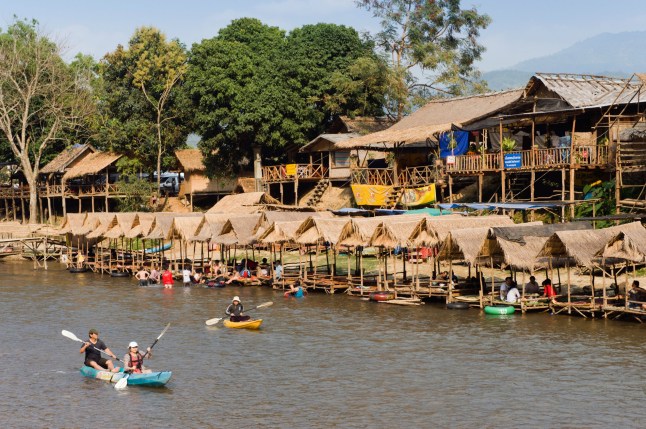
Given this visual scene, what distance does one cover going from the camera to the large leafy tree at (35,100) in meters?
64.6

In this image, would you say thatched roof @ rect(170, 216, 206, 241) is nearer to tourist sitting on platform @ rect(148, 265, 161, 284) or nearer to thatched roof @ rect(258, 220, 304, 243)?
tourist sitting on platform @ rect(148, 265, 161, 284)

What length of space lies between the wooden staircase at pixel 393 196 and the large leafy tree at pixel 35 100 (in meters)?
28.9

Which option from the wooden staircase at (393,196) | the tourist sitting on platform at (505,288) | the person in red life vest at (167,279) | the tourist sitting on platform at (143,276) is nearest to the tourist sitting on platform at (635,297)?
the tourist sitting on platform at (505,288)

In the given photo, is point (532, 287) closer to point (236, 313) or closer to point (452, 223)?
point (452, 223)

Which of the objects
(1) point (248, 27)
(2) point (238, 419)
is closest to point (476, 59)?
(1) point (248, 27)

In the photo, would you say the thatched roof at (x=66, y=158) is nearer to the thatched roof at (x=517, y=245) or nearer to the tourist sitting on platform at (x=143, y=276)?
the tourist sitting on platform at (x=143, y=276)

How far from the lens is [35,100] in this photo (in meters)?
68.1

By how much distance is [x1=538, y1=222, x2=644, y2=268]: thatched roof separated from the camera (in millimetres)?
28188

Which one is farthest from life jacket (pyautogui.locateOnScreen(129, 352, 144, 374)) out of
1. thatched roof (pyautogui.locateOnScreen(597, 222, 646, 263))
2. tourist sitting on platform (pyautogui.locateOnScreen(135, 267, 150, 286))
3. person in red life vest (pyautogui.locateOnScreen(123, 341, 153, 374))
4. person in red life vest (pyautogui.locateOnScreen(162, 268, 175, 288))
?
tourist sitting on platform (pyautogui.locateOnScreen(135, 267, 150, 286))

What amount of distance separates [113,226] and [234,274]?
380 inches

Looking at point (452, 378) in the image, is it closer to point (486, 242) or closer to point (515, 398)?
point (515, 398)

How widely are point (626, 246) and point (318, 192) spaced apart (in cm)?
3084

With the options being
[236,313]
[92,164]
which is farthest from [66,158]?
[236,313]

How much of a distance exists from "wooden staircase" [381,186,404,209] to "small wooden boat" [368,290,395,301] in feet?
46.1
